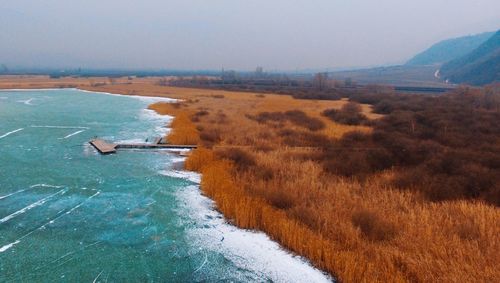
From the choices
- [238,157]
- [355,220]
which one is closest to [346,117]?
[238,157]

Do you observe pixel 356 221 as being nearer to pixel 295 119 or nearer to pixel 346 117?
pixel 295 119

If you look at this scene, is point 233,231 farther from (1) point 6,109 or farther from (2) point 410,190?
(1) point 6,109

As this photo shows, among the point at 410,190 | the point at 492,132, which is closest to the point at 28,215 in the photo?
the point at 410,190

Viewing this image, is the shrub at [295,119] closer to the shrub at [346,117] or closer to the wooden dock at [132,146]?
the shrub at [346,117]

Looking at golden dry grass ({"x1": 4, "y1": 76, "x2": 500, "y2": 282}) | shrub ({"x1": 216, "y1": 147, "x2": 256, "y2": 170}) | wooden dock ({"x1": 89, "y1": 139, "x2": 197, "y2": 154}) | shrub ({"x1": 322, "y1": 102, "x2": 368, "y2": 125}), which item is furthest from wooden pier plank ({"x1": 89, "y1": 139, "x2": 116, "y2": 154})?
shrub ({"x1": 322, "y1": 102, "x2": 368, "y2": 125})

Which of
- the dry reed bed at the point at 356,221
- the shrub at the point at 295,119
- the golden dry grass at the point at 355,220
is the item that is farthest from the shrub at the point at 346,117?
the dry reed bed at the point at 356,221

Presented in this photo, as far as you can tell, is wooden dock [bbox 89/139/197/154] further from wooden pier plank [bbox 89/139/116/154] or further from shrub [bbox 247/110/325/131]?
shrub [bbox 247/110/325/131]
